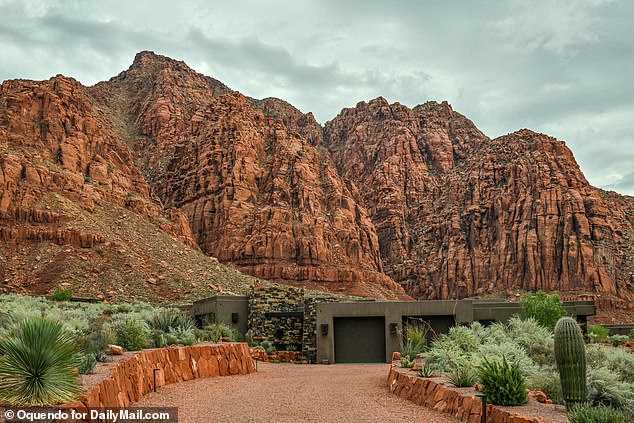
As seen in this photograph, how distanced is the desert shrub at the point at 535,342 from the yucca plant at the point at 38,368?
564 inches

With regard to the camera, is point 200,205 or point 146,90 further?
point 146,90

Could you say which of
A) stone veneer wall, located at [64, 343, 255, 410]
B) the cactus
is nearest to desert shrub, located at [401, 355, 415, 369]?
stone veneer wall, located at [64, 343, 255, 410]

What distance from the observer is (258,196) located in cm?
11088

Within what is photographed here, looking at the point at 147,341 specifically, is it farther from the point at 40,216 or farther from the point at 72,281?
the point at 40,216

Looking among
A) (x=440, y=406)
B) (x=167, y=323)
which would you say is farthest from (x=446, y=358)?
(x=167, y=323)

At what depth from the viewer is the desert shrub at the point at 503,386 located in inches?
529

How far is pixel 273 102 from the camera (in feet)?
563

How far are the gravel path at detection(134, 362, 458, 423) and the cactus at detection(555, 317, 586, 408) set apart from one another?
Result: 2415 mm

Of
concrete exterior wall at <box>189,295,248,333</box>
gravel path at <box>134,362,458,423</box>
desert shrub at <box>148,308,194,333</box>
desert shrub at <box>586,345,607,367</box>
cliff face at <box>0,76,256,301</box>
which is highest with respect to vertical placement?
cliff face at <box>0,76,256,301</box>

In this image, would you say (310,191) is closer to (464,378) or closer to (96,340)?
(96,340)

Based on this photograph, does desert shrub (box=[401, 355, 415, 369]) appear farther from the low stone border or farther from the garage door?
the garage door

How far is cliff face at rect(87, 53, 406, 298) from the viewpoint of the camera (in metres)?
104

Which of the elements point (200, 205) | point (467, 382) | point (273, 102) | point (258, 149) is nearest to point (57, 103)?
point (200, 205)

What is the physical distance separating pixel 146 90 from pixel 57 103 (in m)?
60.7
